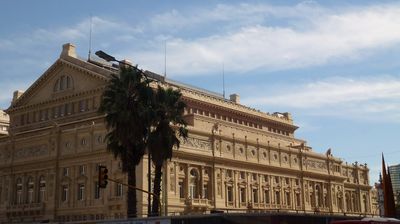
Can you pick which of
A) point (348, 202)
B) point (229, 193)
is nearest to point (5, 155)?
point (229, 193)

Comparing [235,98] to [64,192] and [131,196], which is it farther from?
[131,196]

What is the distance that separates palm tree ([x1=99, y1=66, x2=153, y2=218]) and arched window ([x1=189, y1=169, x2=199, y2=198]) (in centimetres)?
2326

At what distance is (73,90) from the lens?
82125 millimetres

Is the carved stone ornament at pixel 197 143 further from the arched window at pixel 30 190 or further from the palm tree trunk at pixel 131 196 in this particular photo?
the palm tree trunk at pixel 131 196

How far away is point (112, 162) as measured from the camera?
67.4 m

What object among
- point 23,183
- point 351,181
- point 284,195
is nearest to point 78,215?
point 23,183

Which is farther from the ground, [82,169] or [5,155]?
[5,155]

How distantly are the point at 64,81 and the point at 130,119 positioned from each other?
40.6 meters

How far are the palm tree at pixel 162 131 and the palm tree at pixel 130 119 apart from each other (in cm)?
91

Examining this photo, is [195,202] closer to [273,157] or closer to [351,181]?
[273,157]

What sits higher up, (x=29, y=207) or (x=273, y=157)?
(x=273, y=157)

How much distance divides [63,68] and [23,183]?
18.5 m

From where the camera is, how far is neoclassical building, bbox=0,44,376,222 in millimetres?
68938

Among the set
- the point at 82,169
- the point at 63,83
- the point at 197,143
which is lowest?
the point at 82,169
